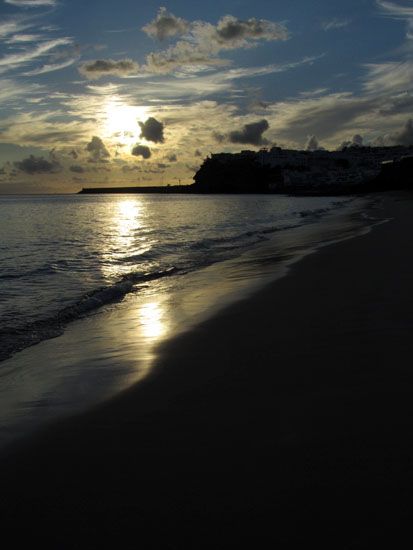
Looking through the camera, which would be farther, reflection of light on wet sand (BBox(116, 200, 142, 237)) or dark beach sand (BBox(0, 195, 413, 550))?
reflection of light on wet sand (BBox(116, 200, 142, 237))

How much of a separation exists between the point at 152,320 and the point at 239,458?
5.43 metres

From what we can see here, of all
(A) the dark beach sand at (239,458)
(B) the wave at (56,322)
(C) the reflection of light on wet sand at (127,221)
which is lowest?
(B) the wave at (56,322)

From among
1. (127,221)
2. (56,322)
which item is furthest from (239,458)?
(127,221)

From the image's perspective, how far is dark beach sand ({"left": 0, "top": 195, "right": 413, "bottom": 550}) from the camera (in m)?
2.76

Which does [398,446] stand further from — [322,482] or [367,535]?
[367,535]

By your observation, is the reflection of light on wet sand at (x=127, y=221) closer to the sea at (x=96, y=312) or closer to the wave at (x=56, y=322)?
the sea at (x=96, y=312)

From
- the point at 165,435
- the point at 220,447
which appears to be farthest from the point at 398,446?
the point at 165,435

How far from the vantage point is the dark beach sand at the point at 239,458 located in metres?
2.76

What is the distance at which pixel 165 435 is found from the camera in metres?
3.93

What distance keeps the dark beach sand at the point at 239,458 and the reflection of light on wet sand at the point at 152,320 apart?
140 cm

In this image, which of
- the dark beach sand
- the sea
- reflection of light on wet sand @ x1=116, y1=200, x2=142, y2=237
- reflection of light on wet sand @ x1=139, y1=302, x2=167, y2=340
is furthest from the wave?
reflection of light on wet sand @ x1=116, y1=200, x2=142, y2=237

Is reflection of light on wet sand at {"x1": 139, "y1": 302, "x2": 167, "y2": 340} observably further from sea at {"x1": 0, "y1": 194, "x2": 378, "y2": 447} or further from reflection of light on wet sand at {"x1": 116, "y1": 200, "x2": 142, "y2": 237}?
reflection of light on wet sand at {"x1": 116, "y1": 200, "x2": 142, "y2": 237}

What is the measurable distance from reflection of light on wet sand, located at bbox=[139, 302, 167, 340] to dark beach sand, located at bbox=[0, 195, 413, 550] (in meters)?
1.40

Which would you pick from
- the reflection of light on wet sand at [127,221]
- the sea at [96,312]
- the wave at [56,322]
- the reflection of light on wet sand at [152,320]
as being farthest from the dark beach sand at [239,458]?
the reflection of light on wet sand at [127,221]
